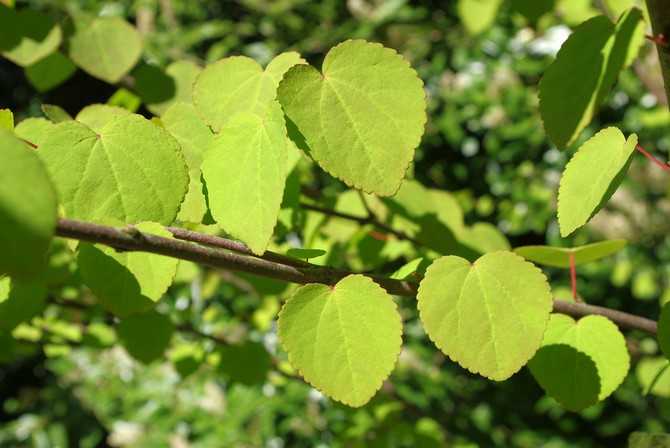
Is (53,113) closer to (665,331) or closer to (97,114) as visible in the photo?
(97,114)

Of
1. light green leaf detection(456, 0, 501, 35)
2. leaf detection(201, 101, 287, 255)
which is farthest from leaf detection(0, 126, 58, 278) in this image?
light green leaf detection(456, 0, 501, 35)

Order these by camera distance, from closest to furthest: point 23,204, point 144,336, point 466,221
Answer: point 23,204 → point 144,336 → point 466,221

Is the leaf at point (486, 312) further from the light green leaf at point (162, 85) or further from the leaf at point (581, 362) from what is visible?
the light green leaf at point (162, 85)

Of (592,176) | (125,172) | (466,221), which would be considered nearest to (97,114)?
(125,172)

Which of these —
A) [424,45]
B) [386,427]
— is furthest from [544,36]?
[386,427]

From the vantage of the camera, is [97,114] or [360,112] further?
[97,114]

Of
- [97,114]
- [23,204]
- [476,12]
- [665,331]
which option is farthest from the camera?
[476,12]

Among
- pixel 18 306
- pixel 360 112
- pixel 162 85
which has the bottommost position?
pixel 18 306
